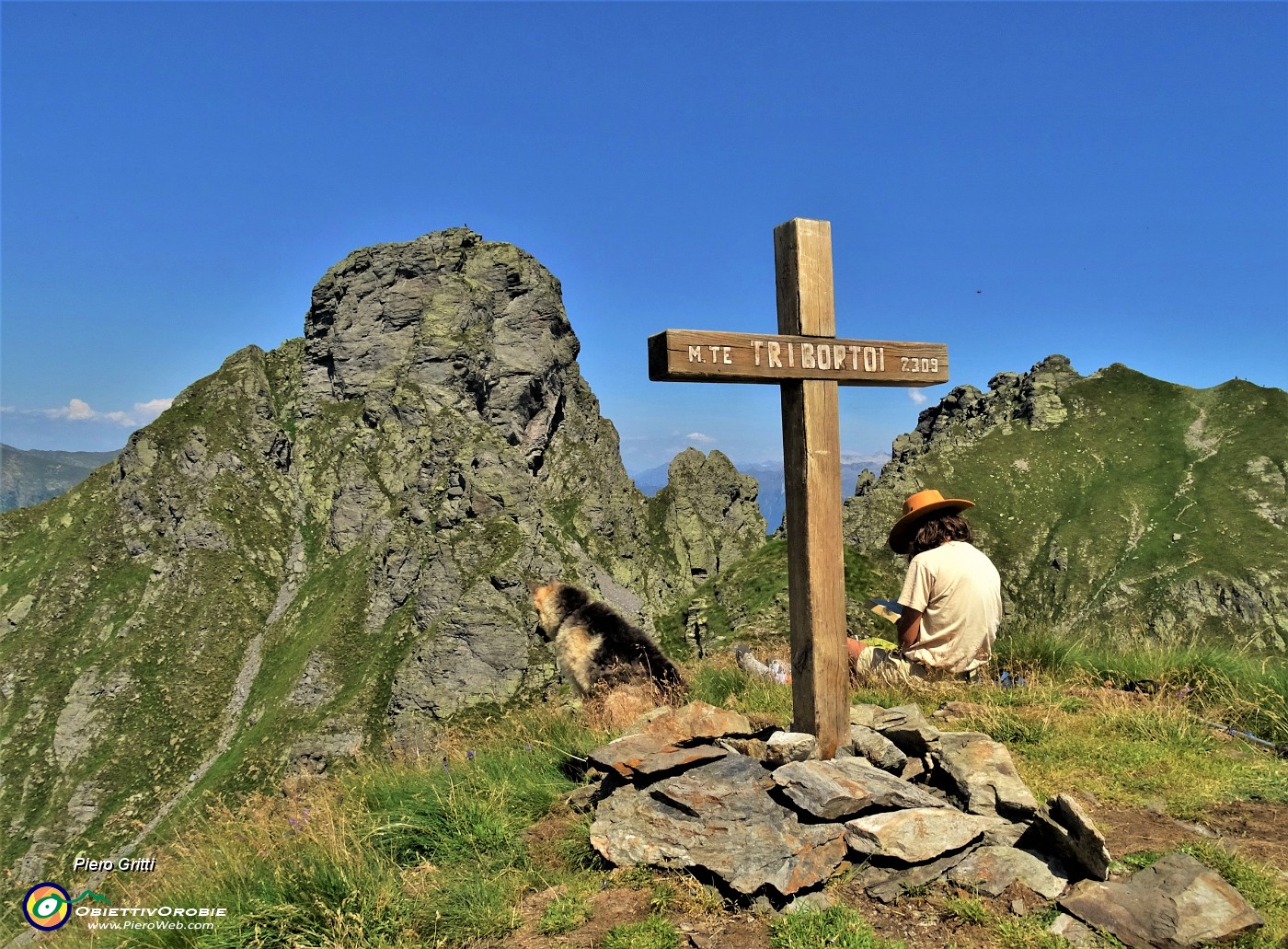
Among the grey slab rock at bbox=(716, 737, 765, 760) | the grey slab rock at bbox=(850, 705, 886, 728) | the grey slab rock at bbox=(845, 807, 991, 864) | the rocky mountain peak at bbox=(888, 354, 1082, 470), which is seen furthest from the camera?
the rocky mountain peak at bbox=(888, 354, 1082, 470)

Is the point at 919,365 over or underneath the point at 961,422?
underneath

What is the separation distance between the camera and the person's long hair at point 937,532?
841 cm

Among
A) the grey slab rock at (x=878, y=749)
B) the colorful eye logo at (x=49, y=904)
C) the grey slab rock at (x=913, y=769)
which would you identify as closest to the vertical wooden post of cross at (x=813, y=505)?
the grey slab rock at (x=878, y=749)

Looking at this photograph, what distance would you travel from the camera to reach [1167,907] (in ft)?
13.7

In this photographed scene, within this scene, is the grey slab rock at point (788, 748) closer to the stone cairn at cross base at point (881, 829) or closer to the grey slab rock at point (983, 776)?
the stone cairn at cross base at point (881, 829)

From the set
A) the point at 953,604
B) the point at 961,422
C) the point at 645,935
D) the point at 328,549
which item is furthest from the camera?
the point at 328,549

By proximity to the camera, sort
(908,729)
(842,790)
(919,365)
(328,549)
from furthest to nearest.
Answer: (328,549)
(919,365)
(908,729)
(842,790)

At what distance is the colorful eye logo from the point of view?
590cm

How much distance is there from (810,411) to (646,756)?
3064 millimetres

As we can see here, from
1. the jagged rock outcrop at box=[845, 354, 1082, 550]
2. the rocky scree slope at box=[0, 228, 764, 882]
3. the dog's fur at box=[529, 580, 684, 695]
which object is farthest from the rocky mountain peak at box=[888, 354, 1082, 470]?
the dog's fur at box=[529, 580, 684, 695]

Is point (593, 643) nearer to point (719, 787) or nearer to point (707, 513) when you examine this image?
point (719, 787)

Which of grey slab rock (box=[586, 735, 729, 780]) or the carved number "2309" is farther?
the carved number "2309"

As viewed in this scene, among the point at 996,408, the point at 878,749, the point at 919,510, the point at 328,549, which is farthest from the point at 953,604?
the point at 328,549

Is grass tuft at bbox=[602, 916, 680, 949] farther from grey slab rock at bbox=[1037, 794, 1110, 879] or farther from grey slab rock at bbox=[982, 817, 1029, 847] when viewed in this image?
grey slab rock at bbox=[1037, 794, 1110, 879]
